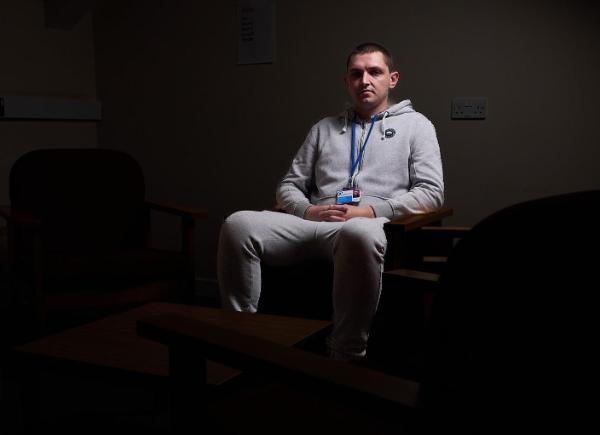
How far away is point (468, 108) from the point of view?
282 centimetres

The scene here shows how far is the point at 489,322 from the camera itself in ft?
2.57

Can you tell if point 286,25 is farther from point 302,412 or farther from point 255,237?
point 302,412

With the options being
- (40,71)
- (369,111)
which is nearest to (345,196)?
(369,111)

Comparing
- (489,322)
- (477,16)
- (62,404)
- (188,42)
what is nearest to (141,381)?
(62,404)

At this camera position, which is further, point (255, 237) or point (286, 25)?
point (286, 25)

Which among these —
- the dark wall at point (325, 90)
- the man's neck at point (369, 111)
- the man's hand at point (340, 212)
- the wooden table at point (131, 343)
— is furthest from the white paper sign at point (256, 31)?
the wooden table at point (131, 343)

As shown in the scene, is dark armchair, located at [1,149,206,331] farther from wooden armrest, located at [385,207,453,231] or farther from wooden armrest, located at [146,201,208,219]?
wooden armrest, located at [385,207,453,231]

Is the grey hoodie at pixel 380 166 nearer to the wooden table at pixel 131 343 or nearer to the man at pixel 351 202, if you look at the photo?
the man at pixel 351 202

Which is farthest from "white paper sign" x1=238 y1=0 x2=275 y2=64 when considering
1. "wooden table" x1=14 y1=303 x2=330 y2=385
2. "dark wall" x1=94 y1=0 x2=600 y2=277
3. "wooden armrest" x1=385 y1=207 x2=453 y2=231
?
"wooden table" x1=14 y1=303 x2=330 y2=385

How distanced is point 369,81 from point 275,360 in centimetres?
189

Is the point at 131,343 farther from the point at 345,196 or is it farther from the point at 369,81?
the point at 369,81

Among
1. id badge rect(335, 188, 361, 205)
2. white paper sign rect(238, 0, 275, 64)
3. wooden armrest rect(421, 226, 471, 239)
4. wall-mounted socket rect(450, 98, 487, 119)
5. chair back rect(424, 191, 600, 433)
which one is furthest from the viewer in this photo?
white paper sign rect(238, 0, 275, 64)

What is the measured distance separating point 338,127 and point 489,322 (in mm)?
1988

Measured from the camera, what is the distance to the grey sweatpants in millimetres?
2072
